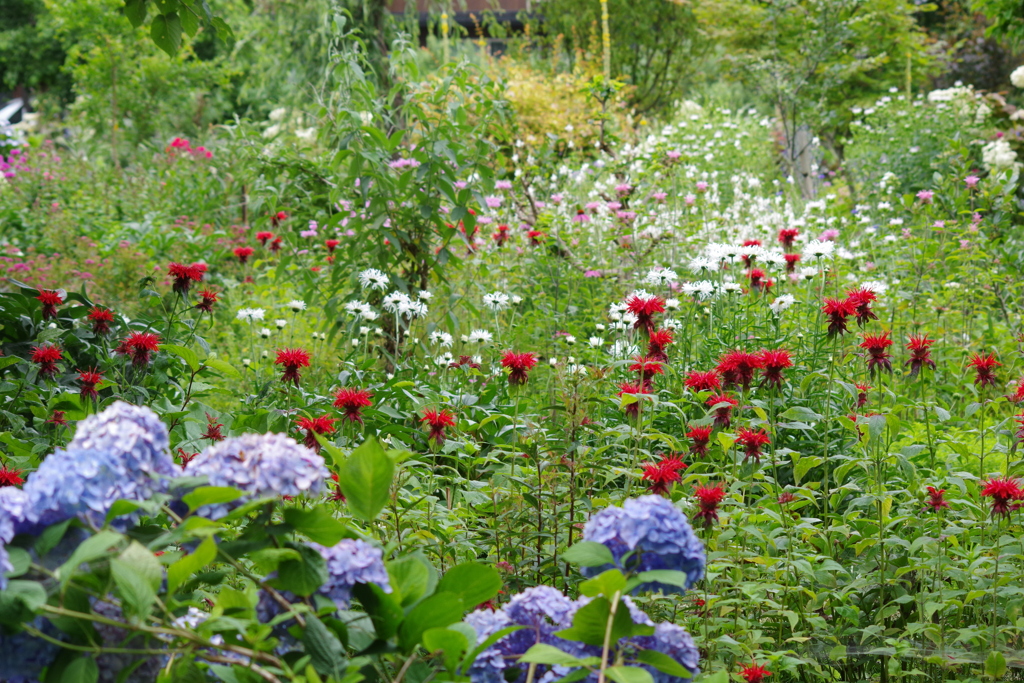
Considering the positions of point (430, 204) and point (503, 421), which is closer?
point (503, 421)

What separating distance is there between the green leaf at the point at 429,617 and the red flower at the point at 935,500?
154 cm

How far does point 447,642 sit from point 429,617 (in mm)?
48

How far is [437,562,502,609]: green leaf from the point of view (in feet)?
3.51

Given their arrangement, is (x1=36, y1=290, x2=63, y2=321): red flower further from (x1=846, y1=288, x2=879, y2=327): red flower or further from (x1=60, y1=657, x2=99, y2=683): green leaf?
(x1=846, y1=288, x2=879, y2=327): red flower

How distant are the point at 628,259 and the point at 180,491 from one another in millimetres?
4445

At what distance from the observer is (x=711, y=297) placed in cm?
363

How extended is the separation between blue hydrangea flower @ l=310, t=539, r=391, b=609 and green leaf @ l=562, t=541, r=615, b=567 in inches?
8.5

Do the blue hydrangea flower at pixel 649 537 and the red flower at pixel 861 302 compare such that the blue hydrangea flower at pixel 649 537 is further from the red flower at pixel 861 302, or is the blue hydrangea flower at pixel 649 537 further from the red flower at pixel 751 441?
the red flower at pixel 861 302

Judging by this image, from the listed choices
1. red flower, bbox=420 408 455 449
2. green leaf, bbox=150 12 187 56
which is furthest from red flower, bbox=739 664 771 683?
green leaf, bbox=150 12 187 56

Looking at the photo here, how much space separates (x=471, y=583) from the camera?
1077mm

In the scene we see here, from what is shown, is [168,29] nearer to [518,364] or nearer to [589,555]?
[518,364]

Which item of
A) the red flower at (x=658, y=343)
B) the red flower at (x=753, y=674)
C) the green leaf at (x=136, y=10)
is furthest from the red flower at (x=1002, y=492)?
the green leaf at (x=136, y=10)

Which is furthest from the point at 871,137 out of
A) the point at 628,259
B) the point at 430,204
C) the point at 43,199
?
the point at 43,199

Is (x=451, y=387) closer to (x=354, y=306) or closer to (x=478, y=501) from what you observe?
(x=354, y=306)
